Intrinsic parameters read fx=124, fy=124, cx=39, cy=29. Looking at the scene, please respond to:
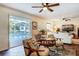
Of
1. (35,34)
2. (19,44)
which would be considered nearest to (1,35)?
(19,44)

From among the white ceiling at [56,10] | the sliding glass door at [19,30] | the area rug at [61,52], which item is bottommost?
the area rug at [61,52]

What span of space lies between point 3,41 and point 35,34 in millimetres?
619

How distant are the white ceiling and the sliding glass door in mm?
202

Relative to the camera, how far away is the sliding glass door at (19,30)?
2383 millimetres

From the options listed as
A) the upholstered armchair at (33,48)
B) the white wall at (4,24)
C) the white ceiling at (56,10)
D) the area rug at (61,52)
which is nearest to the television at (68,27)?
the white ceiling at (56,10)

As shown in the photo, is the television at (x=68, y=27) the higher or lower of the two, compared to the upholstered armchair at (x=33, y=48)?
higher

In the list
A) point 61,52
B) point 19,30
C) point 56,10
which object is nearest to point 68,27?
point 56,10

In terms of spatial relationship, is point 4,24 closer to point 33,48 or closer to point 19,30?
point 19,30

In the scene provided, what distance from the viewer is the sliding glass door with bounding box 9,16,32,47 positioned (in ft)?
7.82

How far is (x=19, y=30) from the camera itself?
2.45m

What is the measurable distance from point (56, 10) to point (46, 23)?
31 centimetres

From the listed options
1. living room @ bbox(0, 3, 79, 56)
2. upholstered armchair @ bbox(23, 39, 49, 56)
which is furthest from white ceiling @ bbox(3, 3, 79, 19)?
upholstered armchair @ bbox(23, 39, 49, 56)

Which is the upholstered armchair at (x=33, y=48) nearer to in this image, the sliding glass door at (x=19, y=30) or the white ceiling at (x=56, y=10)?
the sliding glass door at (x=19, y=30)

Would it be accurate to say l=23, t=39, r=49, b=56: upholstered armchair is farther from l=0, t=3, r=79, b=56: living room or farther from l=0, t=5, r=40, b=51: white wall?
l=0, t=5, r=40, b=51: white wall
